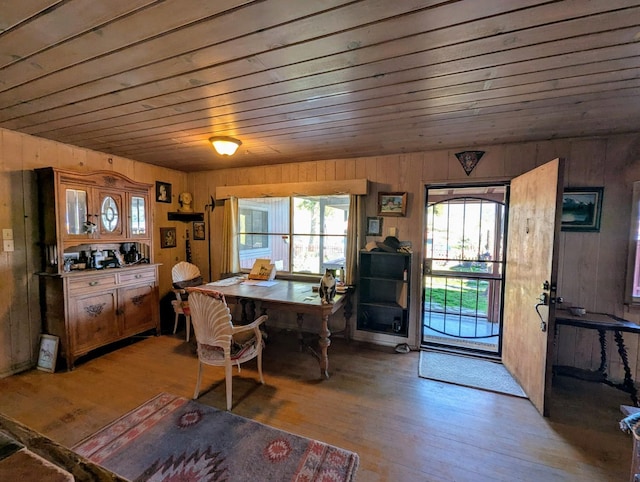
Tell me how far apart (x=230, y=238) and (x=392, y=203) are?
2350mm

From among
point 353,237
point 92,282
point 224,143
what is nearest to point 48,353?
point 92,282

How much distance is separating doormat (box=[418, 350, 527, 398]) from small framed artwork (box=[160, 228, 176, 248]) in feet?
12.4

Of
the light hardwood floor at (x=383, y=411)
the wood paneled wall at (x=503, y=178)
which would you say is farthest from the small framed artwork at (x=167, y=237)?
the light hardwood floor at (x=383, y=411)

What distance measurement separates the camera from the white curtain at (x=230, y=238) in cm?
412

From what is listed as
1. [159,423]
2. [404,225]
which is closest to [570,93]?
[404,225]

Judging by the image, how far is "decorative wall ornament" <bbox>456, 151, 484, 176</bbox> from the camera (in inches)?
119

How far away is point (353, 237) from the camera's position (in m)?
3.50

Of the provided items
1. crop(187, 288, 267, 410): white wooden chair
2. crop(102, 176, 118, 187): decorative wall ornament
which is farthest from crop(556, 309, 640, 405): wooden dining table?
crop(102, 176, 118, 187): decorative wall ornament

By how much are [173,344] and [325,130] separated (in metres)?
3.05

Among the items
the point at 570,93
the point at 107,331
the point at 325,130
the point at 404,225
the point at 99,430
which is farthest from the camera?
the point at 404,225

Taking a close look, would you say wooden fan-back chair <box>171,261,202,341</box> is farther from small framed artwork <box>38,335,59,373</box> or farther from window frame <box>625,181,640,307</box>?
window frame <box>625,181,640,307</box>

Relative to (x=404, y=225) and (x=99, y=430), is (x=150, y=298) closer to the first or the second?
(x=99, y=430)

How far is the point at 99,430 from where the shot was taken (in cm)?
196

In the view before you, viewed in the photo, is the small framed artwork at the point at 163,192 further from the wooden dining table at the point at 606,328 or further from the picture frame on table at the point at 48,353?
the wooden dining table at the point at 606,328
